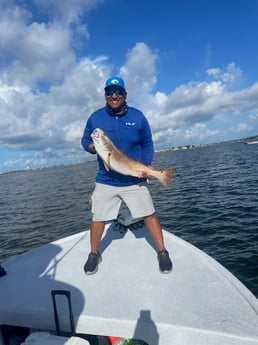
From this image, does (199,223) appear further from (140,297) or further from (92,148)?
(140,297)

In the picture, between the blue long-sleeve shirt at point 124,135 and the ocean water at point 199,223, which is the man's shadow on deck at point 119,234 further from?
the ocean water at point 199,223

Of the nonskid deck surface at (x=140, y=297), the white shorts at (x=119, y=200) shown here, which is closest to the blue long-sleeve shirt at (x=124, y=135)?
the white shorts at (x=119, y=200)

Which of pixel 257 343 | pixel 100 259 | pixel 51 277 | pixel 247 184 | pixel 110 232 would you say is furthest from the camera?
pixel 247 184

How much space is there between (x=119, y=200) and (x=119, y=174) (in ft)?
1.65

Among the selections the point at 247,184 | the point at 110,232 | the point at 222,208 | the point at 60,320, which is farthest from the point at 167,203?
the point at 60,320

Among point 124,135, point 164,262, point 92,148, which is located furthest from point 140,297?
point 124,135

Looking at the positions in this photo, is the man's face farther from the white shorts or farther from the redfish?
the white shorts

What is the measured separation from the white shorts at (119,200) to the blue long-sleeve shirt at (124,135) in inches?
4.2

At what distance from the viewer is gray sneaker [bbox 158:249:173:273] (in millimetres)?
4348

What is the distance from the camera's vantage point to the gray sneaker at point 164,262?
14.3 feet

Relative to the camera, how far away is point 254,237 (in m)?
10.2

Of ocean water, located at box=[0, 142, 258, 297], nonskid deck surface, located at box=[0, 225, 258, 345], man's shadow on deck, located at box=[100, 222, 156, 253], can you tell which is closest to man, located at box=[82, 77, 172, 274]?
nonskid deck surface, located at box=[0, 225, 258, 345]

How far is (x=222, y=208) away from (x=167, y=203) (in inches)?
174

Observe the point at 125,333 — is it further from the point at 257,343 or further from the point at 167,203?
the point at 167,203
